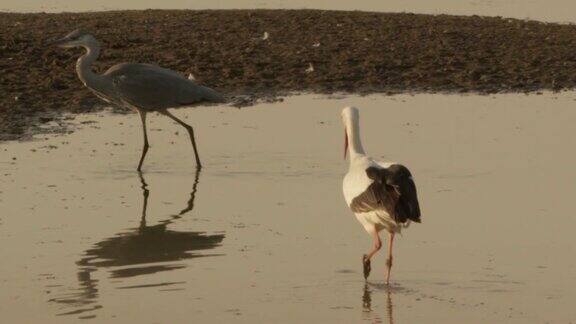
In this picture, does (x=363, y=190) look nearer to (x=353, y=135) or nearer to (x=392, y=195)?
(x=392, y=195)

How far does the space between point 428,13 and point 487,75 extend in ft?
18.0

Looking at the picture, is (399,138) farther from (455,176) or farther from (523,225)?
(523,225)

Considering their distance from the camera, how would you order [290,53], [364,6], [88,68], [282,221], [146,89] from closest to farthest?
[282,221] < [146,89] < [88,68] < [290,53] < [364,6]

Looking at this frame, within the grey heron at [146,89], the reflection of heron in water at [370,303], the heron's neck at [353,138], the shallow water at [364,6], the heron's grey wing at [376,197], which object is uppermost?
the shallow water at [364,6]

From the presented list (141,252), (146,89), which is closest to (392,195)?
(141,252)

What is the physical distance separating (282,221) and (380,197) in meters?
1.97

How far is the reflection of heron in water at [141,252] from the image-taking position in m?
9.34

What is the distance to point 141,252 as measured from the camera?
10031 mm

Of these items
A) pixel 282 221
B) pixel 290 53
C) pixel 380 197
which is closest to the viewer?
pixel 380 197

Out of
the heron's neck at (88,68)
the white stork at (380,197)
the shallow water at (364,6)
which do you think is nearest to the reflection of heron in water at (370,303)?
the white stork at (380,197)

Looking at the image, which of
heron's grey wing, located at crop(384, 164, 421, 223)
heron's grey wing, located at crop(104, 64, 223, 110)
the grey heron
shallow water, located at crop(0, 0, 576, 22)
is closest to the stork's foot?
heron's grey wing, located at crop(384, 164, 421, 223)

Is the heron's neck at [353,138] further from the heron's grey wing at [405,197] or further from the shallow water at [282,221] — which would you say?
the heron's grey wing at [405,197]

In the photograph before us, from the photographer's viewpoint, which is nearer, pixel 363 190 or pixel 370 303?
pixel 370 303

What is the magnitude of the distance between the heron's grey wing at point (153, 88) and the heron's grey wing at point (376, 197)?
5.09 m
